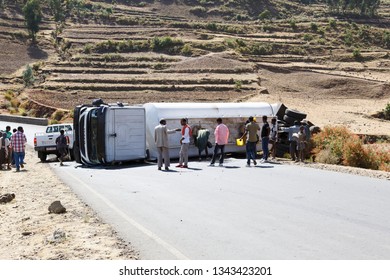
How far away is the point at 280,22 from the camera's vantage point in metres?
105

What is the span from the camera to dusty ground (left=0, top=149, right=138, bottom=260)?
824 cm

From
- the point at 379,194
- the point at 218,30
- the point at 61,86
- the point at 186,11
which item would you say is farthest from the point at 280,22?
the point at 379,194

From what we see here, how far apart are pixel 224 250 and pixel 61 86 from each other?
62.4 meters

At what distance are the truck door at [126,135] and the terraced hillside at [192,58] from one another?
38.0m

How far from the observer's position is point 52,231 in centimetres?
990

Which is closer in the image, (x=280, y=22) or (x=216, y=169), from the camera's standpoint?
(x=216, y=169)

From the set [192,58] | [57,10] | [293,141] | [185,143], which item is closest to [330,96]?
[192,58]

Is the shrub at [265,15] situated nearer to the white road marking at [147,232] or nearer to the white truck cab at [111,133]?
the white truck cab at [111,133]

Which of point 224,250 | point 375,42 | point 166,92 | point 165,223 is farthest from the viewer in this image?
point 375,42

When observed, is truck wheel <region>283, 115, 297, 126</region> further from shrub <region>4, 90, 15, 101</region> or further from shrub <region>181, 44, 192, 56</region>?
shrub <region>181, 44, 192, 56</region>

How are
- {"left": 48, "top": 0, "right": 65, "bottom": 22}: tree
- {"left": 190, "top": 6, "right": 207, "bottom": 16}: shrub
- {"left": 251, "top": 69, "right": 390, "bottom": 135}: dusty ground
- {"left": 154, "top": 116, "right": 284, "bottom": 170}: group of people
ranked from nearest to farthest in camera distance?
{"left": 154, "top": 116, "right": 284, "bottom": 170}: group of people < {"left": 251, "top": 69, "right": 390, "bottom": 135}: dusty ground < {"left": 48, "top": 0, "right": 65, "bottom": 22}: tree < {"left": 190, "top": 6, "right": 207, "bottom": 16}: shrub

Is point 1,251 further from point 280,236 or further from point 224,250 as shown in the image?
point 280,236

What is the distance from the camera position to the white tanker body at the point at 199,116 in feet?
71.3

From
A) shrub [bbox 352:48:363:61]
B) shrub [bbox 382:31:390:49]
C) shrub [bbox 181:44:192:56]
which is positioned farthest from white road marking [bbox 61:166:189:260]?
shrub [bbox 382:31:390:49]
